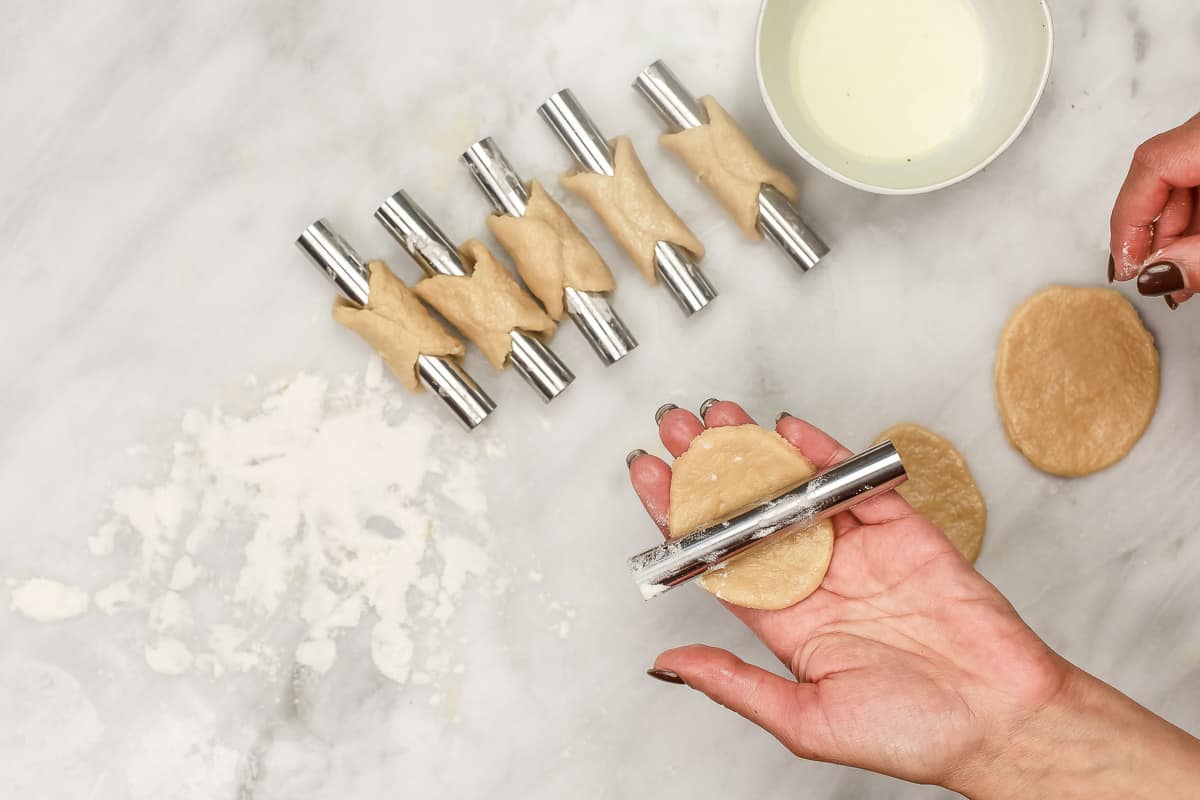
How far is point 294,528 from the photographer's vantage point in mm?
1543

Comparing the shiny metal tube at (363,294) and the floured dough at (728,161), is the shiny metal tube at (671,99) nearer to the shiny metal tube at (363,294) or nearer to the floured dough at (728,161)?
the floured dough at (728,161)

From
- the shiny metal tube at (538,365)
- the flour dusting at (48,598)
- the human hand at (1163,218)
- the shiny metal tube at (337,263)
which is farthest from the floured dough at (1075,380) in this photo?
the flour dusting at (48,598)

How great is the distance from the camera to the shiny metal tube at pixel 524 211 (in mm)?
1474

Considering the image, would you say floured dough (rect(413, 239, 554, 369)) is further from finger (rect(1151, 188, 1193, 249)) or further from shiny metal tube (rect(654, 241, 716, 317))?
finger (rect(1151, 188, 1193, 249))

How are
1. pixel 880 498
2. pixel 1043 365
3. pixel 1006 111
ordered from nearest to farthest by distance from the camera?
pixel 880 498 < pixel 1006 111 < pixel 1043 365

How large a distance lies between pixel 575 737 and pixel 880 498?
655mm

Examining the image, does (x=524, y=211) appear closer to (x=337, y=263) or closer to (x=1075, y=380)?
(x=337, y=263)

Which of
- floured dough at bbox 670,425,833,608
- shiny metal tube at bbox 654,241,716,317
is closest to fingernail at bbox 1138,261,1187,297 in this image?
floured dough at bbox 670,425,833,608

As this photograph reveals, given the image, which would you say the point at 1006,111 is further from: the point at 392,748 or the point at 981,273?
the point at 392,748

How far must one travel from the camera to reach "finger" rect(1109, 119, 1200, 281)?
124cm

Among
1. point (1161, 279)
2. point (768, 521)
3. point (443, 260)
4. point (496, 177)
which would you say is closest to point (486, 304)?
point (443, 260)

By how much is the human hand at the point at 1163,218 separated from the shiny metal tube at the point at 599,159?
0.61 meters

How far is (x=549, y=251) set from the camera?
1448mm

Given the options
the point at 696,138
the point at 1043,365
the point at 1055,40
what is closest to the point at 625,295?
the point at 696,138
